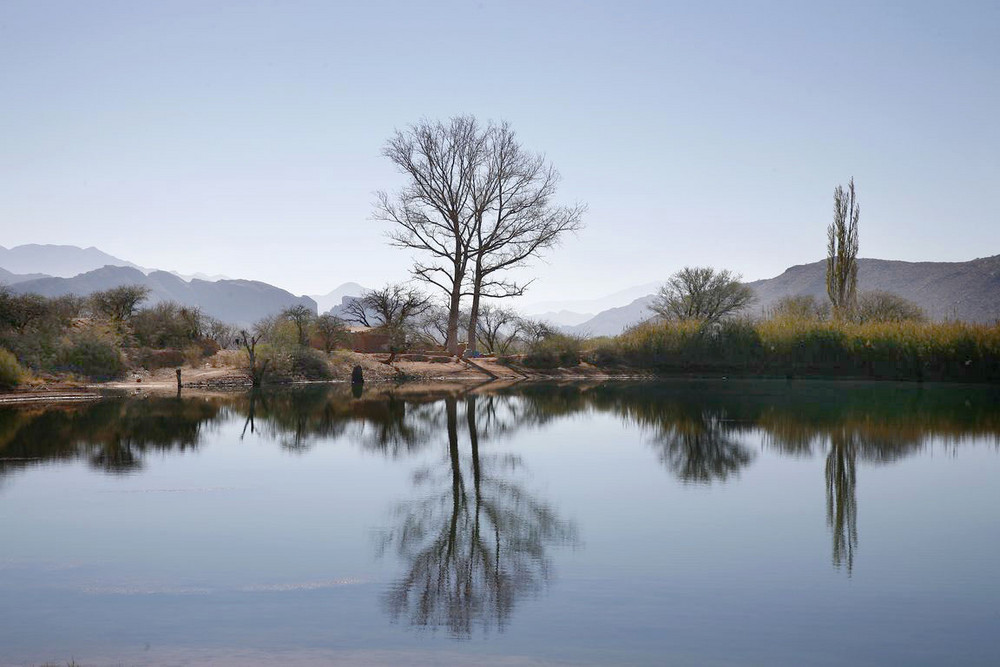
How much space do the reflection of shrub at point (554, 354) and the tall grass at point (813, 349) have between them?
38.9 inches

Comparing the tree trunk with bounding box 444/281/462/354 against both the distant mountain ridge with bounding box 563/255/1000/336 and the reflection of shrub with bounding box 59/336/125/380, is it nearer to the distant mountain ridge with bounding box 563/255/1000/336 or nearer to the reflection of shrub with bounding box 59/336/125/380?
the reflection of shrub with bounding box 59/336/125/380

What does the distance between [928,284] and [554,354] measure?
7412cm

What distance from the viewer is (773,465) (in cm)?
1387

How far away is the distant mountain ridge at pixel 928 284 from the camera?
88.9 m

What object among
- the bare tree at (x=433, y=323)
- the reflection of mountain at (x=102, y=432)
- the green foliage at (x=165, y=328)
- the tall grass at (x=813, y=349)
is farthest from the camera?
the bare tree at (x=433, y=323)

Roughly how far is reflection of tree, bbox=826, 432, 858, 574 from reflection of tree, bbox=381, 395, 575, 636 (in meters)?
2.65

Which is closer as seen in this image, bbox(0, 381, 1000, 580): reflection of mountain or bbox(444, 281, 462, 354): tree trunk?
bbox(0, 381, 1000, 580): reflection of mountain

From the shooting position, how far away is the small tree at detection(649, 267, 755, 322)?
52.7m

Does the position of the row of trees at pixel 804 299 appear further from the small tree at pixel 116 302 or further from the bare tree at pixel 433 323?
the small tree at pixel 116 302

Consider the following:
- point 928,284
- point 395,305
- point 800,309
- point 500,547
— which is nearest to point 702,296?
point 800,309

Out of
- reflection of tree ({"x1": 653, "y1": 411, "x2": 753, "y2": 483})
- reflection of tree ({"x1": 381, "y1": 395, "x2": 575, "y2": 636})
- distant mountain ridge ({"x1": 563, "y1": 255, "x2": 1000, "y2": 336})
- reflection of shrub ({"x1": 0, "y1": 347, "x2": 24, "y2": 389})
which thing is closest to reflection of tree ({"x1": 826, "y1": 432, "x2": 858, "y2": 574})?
reflection of tree ({"x1": 653, "y1": 411, "x2": 753, "y2": 483})

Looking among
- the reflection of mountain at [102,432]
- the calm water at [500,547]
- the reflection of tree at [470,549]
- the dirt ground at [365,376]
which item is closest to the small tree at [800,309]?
the dirt ground at [365,376]

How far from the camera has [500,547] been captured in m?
8.70

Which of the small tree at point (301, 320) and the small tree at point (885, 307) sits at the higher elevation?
Answer: the small tree at point (885, 307)
